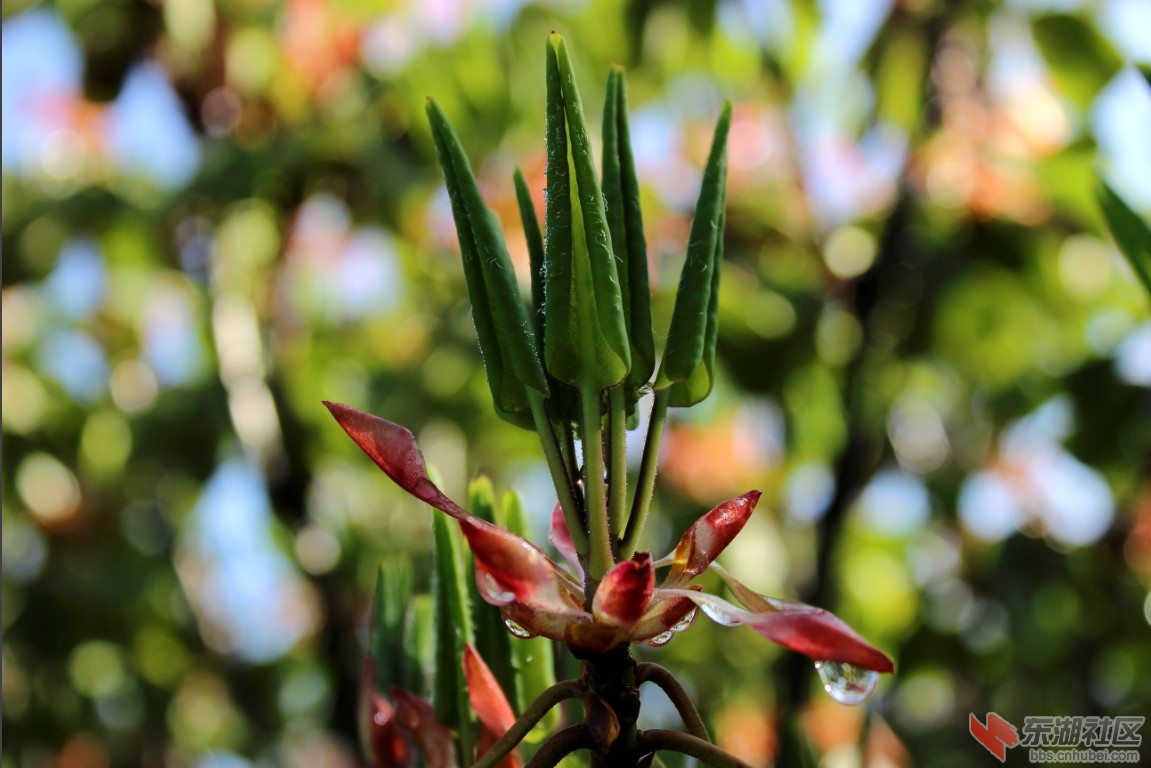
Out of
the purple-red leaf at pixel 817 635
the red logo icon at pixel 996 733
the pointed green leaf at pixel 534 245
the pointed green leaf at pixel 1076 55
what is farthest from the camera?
the pointed green leaf at pixel 1076 55

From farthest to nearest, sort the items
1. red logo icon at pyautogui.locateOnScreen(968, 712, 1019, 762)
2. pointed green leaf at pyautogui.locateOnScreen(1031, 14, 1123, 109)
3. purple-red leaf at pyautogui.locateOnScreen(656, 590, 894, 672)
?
pointed green leaf at pyautogui.locateOnScreen(1031, 14, 1123, 109) < red logo icon at pyautogui.locateOnScreen(968, 712, 1019, 762) < purple-red leaf at pyautogui.locateOnScreen(656, 590, 894, 672)

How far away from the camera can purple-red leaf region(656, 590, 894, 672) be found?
0.76ft

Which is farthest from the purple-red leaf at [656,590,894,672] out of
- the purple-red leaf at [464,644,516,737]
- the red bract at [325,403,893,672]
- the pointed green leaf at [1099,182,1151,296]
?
the pointed green leaf at [1099,182,1151,296]

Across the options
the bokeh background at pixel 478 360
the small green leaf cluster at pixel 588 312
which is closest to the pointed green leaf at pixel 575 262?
the small green leaf cluster at pixel 588 312

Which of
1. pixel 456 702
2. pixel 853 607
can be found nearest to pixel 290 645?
pixel 853 607

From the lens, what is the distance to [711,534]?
11.1 inches

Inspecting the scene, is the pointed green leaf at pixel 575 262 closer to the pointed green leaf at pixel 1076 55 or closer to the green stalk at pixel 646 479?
the green stalk at pixel 646 479

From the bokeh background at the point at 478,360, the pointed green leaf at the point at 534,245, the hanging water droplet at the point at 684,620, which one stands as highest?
the pointed green leaf at the point at 534,245

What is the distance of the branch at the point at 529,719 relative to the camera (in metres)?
0.26

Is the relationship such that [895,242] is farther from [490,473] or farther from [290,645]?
[290,645]

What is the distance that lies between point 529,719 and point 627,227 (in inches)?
5.8

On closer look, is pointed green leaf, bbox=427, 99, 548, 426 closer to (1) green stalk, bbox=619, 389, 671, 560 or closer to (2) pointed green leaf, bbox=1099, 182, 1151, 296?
(1) green stalk, bbox=619, 389, 671, 560

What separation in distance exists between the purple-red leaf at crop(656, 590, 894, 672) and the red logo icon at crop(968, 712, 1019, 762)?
0.25 m

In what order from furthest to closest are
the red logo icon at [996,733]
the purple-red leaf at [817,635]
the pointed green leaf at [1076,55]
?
the pointed green leaf at [1076,55] < the red logo icon at [996,733] < the purple-red leaf at [817,635]
